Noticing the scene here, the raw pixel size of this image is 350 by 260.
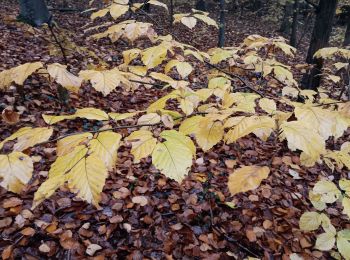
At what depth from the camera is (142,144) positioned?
997mm

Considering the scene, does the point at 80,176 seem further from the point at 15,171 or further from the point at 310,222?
the point at 310,222

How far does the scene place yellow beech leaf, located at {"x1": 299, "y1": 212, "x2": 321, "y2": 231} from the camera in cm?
233

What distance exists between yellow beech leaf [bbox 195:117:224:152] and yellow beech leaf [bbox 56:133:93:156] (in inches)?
16.2

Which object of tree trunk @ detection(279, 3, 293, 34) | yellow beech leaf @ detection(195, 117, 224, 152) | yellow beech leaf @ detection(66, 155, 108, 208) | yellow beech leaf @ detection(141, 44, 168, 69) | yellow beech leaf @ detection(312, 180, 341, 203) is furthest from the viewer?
tree trunk @ detection(279, 3, 293, 34)

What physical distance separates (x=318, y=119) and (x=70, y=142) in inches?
32.5

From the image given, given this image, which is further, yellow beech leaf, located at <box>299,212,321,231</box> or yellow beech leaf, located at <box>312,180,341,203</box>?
yellow beech leaf, located at <box>299,212,321,231</box>

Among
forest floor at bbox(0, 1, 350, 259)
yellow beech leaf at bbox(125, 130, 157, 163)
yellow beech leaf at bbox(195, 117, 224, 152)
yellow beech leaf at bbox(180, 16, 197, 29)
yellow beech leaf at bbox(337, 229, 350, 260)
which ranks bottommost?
forest floor at bbox(0, 1, 350, 259)

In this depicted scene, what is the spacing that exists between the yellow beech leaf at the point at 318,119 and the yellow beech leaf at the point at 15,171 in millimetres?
871

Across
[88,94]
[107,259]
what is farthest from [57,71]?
[88,94]

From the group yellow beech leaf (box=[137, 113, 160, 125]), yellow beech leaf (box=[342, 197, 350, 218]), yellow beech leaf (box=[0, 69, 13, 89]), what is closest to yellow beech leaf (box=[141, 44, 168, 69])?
yellow beech leaf (box=[137, 113, 160, 125])

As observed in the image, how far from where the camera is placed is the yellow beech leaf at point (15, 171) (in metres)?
0.86

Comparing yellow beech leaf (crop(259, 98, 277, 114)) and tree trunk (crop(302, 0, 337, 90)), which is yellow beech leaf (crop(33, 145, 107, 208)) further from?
tree trunk (crop(302, 0, 337, 90))

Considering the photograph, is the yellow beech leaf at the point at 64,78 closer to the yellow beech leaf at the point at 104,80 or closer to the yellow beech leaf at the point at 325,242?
the yellow beech leaf at the point at 104,80

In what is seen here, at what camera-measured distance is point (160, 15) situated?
17.4 m
